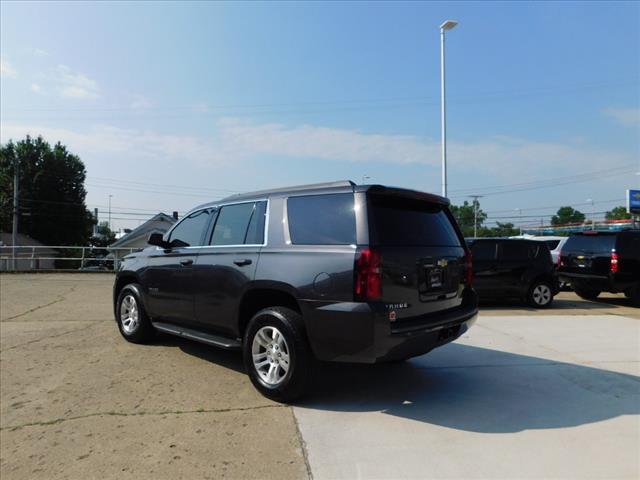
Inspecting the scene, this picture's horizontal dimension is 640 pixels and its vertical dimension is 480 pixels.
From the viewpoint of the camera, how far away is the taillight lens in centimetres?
365

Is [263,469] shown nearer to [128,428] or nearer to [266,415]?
[266,415]

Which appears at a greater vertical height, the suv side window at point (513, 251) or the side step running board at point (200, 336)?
the suv side window at point (513, 251)

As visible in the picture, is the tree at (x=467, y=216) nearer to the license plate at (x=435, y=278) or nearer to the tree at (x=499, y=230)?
the tree at (x=499, y=230)

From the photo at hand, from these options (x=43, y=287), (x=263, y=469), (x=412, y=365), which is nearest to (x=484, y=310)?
(x=412, y=365)

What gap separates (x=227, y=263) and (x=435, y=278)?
2.08m

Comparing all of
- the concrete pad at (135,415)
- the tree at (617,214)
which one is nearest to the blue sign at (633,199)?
the concrete pad at (135,415)

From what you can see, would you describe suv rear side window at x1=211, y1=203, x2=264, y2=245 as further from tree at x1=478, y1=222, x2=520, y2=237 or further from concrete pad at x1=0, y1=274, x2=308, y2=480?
tree at x1=478, y1=222, x2=520, y2=237

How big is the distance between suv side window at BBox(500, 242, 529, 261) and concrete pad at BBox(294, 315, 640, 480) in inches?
188

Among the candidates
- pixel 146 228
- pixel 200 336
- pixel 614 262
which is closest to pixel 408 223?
pixel 200 336

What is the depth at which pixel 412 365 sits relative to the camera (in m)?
5.41

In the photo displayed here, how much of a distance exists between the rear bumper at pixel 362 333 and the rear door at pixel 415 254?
0.49ft

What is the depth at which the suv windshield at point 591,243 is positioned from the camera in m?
11.1

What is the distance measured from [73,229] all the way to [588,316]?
5663 cm

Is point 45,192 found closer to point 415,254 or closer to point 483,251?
point 483,251
